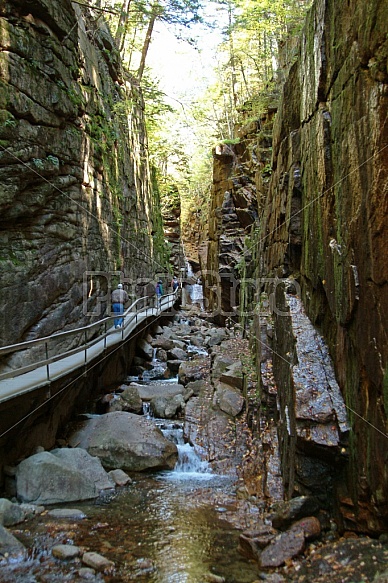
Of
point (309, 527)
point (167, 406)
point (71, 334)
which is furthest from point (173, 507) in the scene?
point (71, 334)

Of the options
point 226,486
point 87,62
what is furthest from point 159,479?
point 87,62

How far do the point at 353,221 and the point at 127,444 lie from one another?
19.7 ft

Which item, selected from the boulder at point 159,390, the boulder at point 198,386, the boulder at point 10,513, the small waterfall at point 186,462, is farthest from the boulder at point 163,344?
the boulder at point 10,513

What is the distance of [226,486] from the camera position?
766cm

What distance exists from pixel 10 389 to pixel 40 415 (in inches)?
54.0

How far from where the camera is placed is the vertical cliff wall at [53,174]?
28.6 ft

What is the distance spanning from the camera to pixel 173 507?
6762 mm

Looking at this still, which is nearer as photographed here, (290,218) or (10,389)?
(10,389)

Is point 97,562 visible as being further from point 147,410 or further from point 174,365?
point 174,365

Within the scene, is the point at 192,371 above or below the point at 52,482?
below

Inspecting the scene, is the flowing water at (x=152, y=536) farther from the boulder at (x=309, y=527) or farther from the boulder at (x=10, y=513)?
the boulder at (x=309, y=527)

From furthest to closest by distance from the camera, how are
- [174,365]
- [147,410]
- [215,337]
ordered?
[215,337] < [174,365] < [147,410]

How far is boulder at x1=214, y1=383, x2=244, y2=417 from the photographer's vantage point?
34.0 feet

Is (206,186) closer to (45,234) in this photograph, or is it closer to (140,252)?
(140,252)
